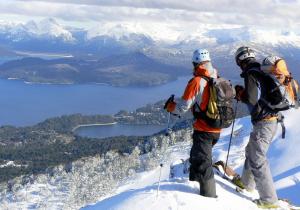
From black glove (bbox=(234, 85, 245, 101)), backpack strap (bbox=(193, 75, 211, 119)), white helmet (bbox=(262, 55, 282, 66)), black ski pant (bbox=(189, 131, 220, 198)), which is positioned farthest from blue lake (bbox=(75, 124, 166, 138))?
backpack strap (bbox=(193, 75, 211, 119))

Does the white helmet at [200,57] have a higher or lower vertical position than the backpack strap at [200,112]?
higher

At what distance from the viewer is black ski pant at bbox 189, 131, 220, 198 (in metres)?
9.82

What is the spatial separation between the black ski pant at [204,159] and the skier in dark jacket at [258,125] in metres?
1.00

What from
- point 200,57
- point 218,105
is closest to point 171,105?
point 218,105

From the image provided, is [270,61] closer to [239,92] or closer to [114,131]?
[239,92]

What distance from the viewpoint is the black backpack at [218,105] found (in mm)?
9430

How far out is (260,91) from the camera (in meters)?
10.1

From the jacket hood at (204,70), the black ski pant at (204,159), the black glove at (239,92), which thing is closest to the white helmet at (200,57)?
the jacket hood at (204,70)

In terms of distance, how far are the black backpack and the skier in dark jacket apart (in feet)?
2.26

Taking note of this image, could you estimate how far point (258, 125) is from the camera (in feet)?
33.8

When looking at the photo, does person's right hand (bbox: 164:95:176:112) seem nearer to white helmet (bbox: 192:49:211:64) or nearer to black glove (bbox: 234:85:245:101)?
white helmet (bbox: 192:49:211:64)

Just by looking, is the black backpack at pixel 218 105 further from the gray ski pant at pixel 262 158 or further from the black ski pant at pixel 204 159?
the gray ski pant at pixel 262 158

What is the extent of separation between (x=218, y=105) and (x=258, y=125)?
133cm

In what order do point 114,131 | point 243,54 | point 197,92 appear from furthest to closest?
point 114,131 → point 243,54 → point 197,92
